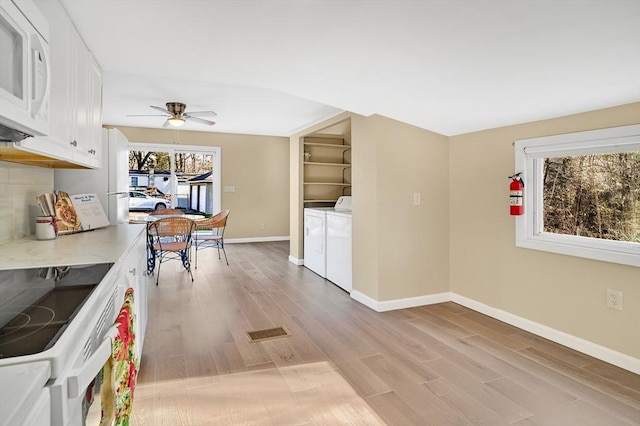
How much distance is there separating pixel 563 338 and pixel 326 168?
416cm

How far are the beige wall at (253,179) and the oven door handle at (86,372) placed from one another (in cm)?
689

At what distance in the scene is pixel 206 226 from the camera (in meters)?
5.45

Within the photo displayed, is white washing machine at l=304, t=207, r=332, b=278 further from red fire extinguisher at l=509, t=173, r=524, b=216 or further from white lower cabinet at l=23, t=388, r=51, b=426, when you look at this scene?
white lower cabinet at l=23, t=388, r=51, b=426

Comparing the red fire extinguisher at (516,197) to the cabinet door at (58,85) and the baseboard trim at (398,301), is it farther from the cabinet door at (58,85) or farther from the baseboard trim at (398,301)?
the cabinet door at (58,85)

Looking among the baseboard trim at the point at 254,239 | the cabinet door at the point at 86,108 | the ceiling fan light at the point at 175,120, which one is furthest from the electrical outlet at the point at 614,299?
the baseboard trim at the point at 254,239

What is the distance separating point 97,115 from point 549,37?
295cm

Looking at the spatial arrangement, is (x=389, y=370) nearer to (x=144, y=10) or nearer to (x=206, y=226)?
(x=144, y=10)

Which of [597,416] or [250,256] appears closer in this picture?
[597,416]

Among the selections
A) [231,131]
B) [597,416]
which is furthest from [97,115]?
[231,131]

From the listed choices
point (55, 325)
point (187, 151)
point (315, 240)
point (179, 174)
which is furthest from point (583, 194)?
point (179, 174)

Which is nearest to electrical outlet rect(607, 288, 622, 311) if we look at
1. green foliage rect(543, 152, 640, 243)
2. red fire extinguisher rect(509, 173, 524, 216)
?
green foliage rect(543, 152, 640, 243)

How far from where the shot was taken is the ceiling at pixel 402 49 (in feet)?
5.80

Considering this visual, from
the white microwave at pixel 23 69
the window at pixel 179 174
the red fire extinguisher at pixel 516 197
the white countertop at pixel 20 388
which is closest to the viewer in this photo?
the white countertop at pixel 20 388

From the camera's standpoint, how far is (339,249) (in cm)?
429
